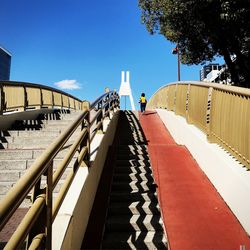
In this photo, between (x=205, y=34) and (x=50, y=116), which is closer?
(x=50, y=116)

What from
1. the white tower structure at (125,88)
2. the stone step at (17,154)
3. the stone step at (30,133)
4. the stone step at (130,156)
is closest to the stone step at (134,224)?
the stone step at (17,154)

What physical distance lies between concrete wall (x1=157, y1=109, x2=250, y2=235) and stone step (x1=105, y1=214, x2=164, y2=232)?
1.21 m

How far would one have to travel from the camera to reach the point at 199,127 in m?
8.89

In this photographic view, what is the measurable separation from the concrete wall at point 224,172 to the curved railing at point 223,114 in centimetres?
15

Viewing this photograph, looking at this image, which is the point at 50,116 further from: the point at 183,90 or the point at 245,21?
the point at 245,21

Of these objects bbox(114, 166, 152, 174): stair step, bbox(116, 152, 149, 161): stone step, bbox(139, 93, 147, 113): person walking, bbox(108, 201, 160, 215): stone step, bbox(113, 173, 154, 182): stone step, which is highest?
bbox(139, 93, 147, 113): person walking

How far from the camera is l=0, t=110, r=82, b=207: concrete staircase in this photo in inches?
253

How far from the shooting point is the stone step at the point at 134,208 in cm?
591

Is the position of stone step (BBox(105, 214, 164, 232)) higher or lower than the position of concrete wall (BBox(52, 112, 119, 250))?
lower

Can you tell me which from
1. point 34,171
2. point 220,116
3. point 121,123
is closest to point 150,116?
point 121,123

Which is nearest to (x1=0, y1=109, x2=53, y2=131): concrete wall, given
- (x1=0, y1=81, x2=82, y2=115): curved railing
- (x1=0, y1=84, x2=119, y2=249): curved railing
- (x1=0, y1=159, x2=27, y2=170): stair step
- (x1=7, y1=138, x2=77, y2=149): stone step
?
(x1=0, y1=81, x2=82, y2=115): curved railing

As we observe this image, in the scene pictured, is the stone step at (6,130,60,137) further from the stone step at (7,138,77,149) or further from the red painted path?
the red painted path

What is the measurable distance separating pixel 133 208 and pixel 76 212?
160 cm

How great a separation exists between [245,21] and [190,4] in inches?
94.2
